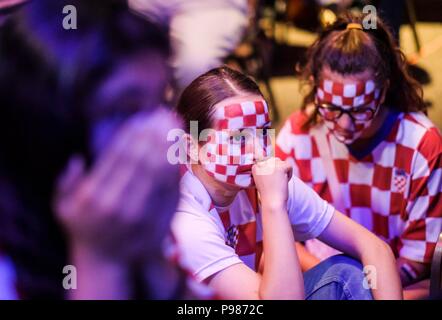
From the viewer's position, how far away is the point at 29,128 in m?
0.91

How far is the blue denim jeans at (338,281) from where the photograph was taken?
4.84ft

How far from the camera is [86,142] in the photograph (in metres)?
0.96

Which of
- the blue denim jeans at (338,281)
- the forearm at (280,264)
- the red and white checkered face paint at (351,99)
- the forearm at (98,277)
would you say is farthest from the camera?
the red and white checkered face paint at (351,99)

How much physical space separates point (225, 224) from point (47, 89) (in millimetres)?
744

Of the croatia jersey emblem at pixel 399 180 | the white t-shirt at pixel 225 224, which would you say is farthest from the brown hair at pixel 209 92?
the croatia jersey emblem at pixel 399 180

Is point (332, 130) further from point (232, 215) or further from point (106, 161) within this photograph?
point (106, 161)

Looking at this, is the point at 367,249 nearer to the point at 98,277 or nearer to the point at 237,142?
the point at 237,142

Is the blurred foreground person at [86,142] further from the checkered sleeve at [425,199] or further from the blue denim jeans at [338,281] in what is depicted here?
the checkered sleeve at [425,199]

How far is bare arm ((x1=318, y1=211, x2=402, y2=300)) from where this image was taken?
4.87 feet

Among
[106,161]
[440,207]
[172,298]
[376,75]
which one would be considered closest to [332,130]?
[376,75]

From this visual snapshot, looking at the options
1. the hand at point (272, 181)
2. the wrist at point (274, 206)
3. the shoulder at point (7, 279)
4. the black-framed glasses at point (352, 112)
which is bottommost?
the shoulder at point (7, 279)

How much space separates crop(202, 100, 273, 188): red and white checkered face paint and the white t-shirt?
3.5 inches

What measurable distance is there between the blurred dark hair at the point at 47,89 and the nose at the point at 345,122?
0.94m
